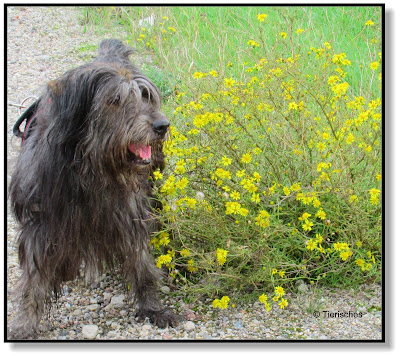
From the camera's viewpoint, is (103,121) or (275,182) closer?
(103,121)

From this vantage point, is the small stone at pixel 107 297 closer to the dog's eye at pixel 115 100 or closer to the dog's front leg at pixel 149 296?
the dog's front leg at pixel 149 296

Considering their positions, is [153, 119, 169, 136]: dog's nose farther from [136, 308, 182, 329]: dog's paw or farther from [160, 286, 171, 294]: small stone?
[160, 286, 171, 294]: small stone

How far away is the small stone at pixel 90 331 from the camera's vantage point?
11.9 ft

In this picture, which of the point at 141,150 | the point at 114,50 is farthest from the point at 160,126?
the point at 114,50

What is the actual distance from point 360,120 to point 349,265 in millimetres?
984

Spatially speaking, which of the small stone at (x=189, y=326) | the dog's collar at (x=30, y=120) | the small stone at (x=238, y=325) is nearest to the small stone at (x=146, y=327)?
the small stone at (x=189, y=326)

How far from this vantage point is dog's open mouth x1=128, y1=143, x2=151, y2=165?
300cm

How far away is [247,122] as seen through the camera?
3.94 m

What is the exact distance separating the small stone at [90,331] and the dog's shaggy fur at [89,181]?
0.31 metres

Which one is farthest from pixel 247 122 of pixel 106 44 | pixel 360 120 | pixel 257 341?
pixel 257 341

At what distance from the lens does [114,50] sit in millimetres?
3389

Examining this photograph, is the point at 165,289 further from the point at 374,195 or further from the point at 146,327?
the point at 374,195

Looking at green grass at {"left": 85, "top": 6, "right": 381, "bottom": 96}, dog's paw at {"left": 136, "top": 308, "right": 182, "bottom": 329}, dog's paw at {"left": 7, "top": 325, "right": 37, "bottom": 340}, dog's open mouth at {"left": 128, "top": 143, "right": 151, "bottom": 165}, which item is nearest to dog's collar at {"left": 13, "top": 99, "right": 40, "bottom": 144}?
dog's open mouth at {"left": 128, "top": 143, "right": 151, "bottom": 165}

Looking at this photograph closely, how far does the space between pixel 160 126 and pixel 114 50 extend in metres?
0.74
